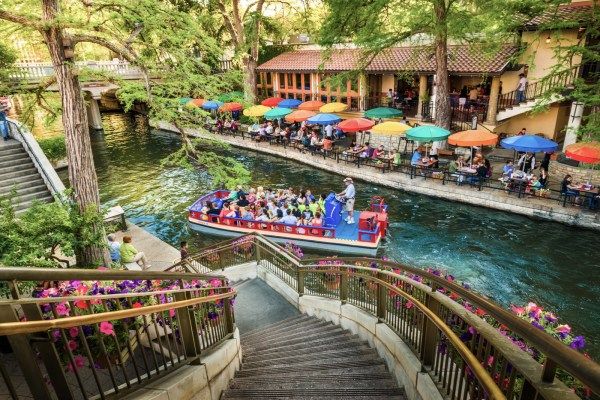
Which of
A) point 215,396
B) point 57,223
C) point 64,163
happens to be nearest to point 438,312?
point 215,396

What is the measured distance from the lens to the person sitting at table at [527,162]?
672 inches

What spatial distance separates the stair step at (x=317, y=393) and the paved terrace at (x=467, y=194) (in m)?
6.17

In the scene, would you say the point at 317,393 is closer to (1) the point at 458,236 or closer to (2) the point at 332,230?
(2) the point at 332,230

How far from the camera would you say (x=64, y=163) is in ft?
80.9

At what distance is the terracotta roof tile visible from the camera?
21422 mm

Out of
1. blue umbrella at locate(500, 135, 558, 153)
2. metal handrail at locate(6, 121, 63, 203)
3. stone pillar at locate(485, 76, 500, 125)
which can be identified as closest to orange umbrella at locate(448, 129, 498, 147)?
blue umbrella at locate(500, 135, 558, 153)

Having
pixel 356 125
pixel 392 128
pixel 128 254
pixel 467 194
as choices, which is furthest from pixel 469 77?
pixel 128 254

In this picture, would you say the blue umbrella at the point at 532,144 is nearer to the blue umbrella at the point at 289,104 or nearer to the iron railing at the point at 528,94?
the iron railing at the point at 528,94

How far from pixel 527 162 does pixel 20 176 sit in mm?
21300

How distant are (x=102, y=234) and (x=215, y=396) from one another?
5.23 metres

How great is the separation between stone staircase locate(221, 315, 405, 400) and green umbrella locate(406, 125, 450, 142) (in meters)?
Result: 12.6

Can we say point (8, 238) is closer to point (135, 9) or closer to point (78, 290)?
point (78, 290)

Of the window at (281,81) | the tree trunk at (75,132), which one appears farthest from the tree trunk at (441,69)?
the tree trunk at (75,132)

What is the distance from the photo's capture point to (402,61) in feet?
84.2
